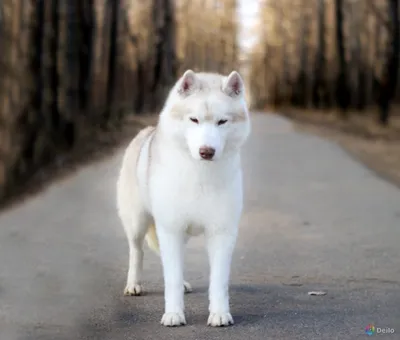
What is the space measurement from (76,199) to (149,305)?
6.53m

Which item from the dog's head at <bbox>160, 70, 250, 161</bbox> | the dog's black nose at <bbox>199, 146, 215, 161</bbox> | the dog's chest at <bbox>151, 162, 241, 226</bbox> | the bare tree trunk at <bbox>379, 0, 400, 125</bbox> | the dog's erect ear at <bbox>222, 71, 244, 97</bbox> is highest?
the dog's erect ear at <bbox>222, 71, 244, 97</bbox>

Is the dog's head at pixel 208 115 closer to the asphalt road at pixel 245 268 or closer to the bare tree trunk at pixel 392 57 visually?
the asphalt road at pixel 245 268

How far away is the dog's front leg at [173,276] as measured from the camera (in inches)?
217

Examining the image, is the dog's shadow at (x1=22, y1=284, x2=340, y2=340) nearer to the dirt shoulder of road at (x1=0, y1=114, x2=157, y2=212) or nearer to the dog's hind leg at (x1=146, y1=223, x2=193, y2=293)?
the dog's hind leg at (x1=146, y1=223, x2=193, y2=293)

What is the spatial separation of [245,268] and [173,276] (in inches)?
85.0


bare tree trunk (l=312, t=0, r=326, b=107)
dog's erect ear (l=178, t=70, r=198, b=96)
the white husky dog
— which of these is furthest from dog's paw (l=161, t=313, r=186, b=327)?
bare tree trunk (l=312, t=0, r=326, b=107)

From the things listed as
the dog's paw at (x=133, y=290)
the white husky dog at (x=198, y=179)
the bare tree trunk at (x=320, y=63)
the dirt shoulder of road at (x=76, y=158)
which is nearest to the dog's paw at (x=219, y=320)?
the white husky dog at (x=198, y=179)

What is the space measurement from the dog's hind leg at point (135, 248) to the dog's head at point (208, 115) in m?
1.12

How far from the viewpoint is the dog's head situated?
205 inches

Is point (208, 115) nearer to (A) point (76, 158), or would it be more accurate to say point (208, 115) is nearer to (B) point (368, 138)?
(A) point (76, 158)

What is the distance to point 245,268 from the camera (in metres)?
7.68

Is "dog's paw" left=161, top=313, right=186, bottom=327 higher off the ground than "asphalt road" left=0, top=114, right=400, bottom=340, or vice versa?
"dog's paw" left=161, top=313, right=186, bottom=327

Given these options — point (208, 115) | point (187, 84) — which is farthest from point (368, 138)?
point (208, 115)

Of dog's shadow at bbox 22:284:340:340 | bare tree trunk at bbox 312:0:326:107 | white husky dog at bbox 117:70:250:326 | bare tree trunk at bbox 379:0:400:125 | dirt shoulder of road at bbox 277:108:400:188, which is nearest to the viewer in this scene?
white husky dog at bbox 117:70:250:326
